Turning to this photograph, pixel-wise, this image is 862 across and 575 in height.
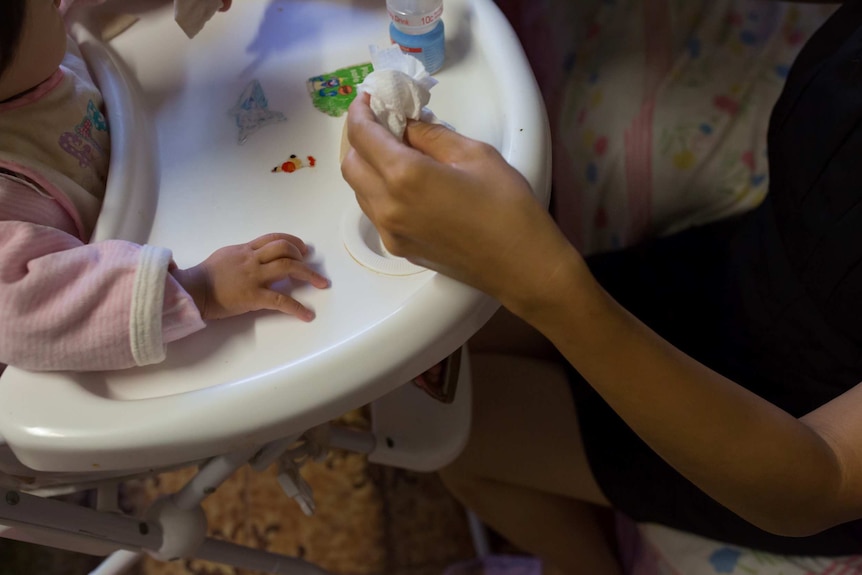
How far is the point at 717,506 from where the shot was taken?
663mm

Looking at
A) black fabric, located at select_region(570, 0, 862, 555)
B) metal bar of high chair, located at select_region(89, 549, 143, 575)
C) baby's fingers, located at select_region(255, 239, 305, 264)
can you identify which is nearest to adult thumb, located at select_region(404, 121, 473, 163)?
baby's fingers, located at select_region(255, 239, 305, 264)

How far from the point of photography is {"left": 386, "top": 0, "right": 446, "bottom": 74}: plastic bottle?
1.79 feet

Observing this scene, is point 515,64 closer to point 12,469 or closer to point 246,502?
point 12,469

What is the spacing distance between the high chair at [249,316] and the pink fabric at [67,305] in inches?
0.8

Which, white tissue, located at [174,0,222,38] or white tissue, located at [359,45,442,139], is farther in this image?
white tissue, located at [174,0,222,38]

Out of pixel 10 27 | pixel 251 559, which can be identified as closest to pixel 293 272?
pixel 10 27

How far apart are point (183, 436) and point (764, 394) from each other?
533 millimetres

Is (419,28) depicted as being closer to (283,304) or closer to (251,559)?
(283,304)

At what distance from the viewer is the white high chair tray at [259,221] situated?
417mm

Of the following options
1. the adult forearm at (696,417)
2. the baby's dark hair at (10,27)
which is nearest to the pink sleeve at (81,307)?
the baby's dark hair at (10,27)

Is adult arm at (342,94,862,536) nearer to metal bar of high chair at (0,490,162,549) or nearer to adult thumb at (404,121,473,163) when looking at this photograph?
adult thumb at (404,121,473,163)

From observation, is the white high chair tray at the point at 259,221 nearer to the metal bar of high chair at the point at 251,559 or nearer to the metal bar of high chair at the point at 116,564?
the metal bar of high chair at the point at 251,559

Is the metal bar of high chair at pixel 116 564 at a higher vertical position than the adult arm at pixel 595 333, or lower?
lower

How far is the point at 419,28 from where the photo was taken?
0.55 meters
